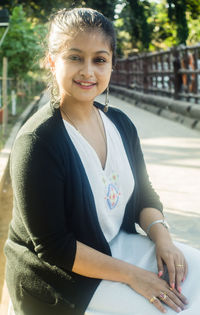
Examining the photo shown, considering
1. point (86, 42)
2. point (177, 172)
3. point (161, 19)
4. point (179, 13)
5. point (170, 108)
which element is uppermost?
point (161, 19)

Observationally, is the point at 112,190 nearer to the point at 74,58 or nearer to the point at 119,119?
the point at 119,119

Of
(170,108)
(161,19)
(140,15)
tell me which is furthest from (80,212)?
(161,19)

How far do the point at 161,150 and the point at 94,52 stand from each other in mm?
4864

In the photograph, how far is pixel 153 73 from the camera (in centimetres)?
1318

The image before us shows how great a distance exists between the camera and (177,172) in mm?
5074

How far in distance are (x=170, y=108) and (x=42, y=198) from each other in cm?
946

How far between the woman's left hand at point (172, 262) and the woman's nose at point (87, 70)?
0.71 m

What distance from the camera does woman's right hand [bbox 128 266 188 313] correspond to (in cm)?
149

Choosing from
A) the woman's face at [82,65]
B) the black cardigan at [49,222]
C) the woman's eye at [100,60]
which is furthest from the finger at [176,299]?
the woman's eye at [100,60]

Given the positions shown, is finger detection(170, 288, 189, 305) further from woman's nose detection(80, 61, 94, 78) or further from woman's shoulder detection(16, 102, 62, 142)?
woman's nose detection(80, 61, 94, 78)

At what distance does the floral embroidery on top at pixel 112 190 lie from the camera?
1.69 meters

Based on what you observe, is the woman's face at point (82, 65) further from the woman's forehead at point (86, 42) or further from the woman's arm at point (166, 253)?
the woman's arm at point (166, 253)

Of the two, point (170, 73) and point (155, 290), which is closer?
point (155, 290)

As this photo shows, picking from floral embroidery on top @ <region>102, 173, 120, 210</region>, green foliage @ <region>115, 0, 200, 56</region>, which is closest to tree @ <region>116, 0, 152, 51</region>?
green foliage @ <region>115, 0, 200, 56</region>
